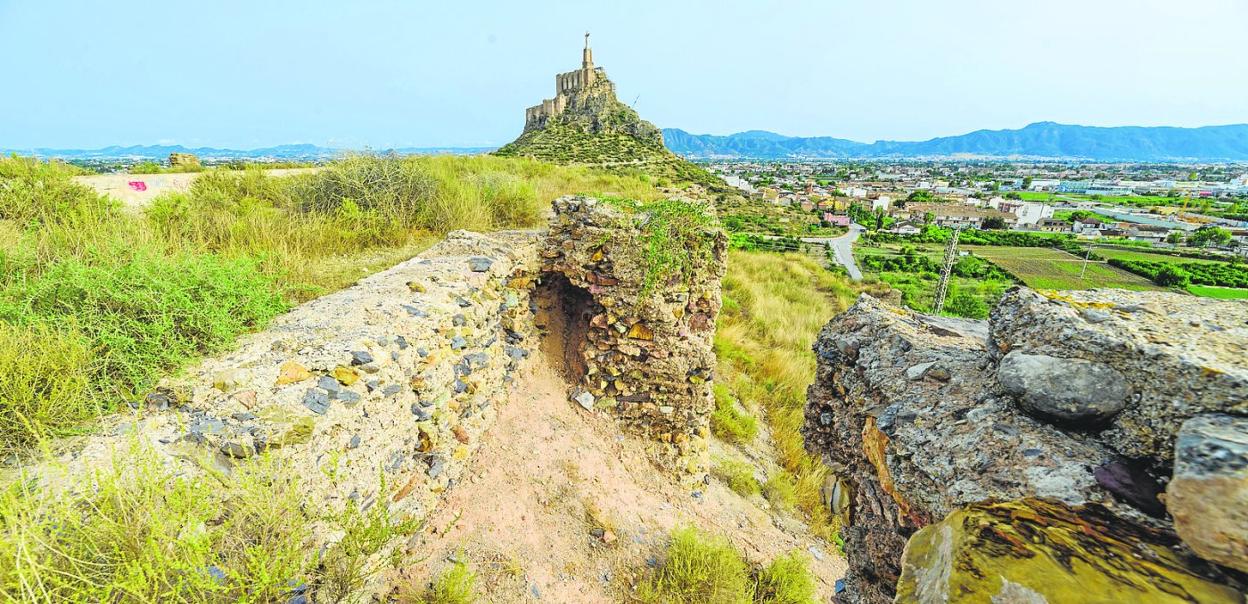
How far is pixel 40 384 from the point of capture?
237 centimetres

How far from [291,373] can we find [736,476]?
532 centimetres

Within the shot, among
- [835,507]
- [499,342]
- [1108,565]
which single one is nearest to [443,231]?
[499,342]

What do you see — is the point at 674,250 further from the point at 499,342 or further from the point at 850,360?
the point at 850,360

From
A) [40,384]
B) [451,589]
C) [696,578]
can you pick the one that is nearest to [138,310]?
[40,384]

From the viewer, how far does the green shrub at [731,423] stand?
7461 millimetres

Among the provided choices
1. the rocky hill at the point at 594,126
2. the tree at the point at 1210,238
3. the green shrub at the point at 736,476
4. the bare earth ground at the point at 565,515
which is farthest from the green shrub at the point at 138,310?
the tree at the point at 1210,238

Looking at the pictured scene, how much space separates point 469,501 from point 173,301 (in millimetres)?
2584

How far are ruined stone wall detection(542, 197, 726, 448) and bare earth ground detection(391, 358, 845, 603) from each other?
1.35 ft

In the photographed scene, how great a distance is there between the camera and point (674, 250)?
5551 mm

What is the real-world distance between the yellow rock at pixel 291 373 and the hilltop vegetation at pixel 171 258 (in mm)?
519

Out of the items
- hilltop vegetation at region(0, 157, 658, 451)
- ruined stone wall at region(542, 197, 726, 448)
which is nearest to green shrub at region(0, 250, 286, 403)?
hilltop vegetation at region(0, 157, 658, 451)

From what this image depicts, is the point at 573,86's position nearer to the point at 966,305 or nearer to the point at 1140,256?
the point at 966,305

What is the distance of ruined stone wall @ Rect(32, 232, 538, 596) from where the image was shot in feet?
8.25

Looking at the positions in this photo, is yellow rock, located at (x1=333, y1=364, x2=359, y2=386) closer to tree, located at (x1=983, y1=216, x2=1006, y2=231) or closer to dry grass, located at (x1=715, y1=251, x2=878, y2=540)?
dry grass, located at (x1=715, y1=251, x2=878, y2=540)
